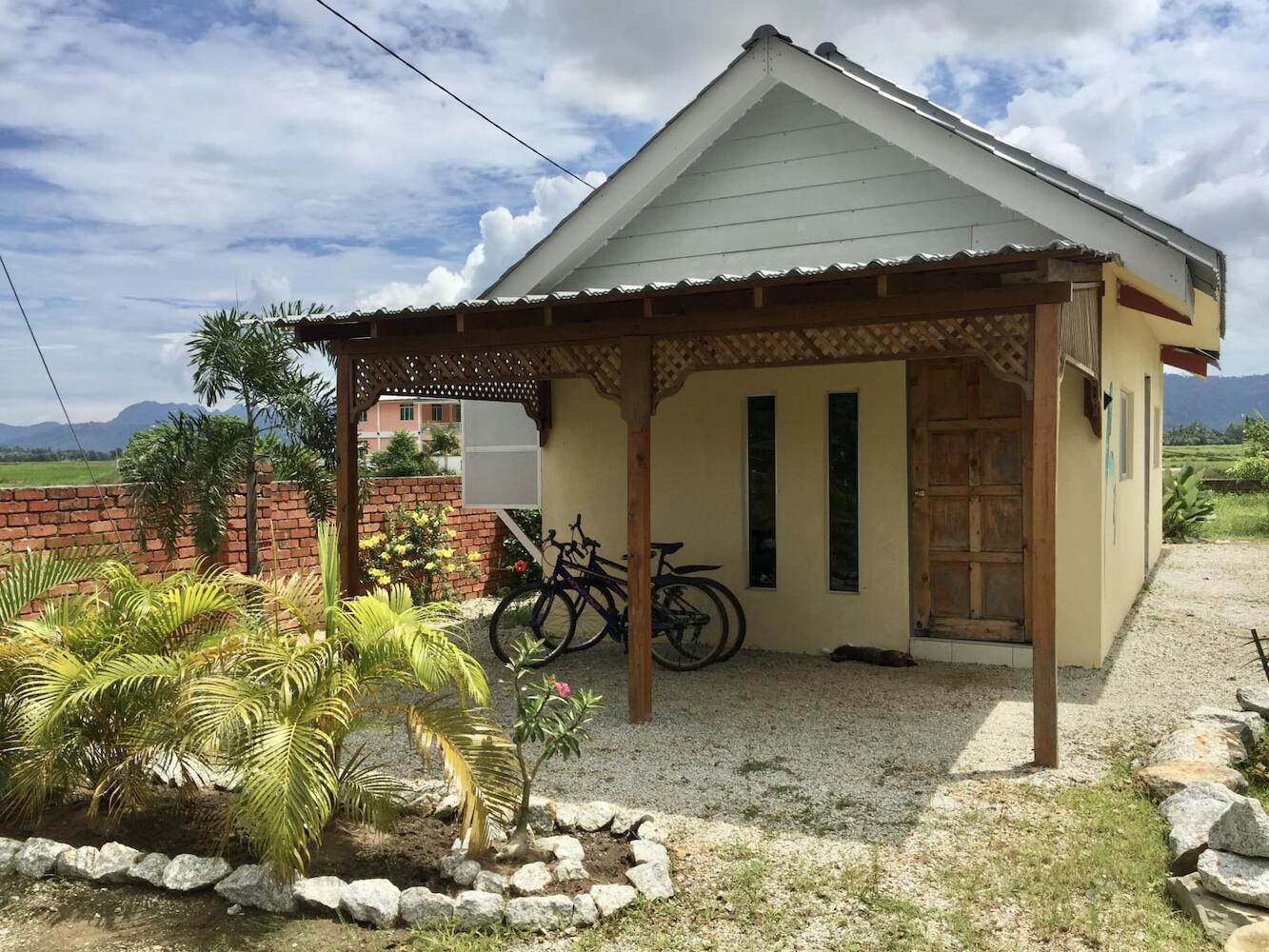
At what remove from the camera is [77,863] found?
12.8 feet

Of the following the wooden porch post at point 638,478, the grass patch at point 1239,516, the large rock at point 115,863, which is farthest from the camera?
the grass patch at point 1239,516

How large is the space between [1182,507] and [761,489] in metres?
12.2

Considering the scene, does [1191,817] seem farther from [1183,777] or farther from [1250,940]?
[1250,940]

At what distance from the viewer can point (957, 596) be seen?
751cm

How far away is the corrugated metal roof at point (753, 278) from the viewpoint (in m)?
4.57

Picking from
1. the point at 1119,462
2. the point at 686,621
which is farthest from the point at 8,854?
the point at 1119,462

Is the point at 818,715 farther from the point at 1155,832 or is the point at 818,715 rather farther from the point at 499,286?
the point at 499,286

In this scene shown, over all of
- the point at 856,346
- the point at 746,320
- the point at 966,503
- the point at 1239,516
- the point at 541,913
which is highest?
the point at 746,320

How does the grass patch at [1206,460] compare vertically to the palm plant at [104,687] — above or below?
above

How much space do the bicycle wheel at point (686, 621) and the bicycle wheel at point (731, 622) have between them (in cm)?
7

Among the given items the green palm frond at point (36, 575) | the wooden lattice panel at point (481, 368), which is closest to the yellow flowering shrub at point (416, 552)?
the wooden lattice panel at point (481, 368)

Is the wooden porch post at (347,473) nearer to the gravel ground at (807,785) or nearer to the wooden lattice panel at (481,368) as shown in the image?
the wooden lattice panel at (481,368)

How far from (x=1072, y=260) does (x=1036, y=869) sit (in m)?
2.88

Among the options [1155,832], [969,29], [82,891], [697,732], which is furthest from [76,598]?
[969,29]
